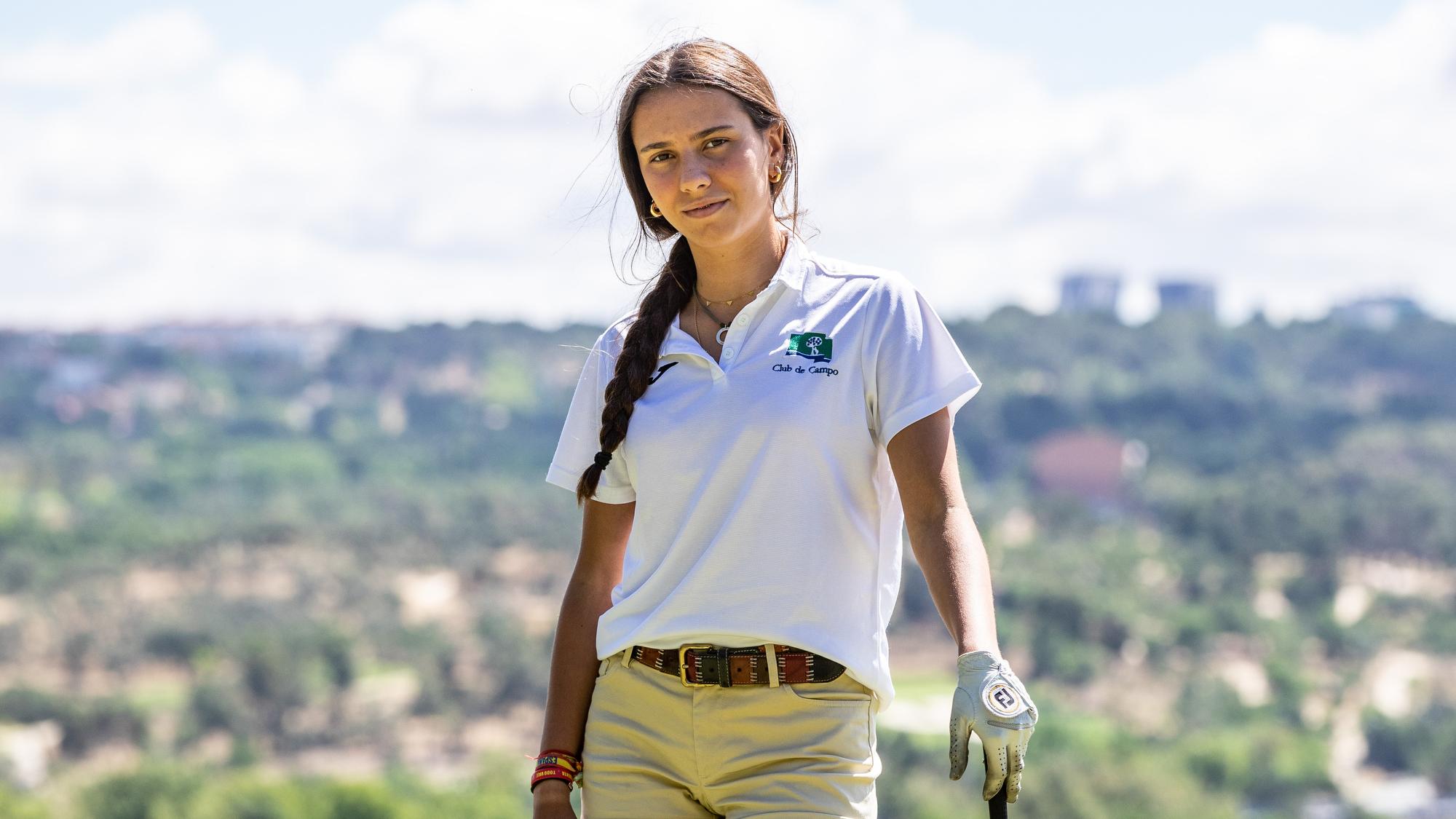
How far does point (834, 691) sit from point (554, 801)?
19.5 inches

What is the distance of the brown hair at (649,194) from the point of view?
248 centimetres

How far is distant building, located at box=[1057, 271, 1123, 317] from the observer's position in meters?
126

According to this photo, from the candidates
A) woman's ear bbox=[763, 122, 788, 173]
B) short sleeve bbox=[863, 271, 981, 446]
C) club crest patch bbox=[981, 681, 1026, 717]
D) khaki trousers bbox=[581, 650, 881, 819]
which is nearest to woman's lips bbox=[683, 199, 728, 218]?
woman's ear bbox=[763, 122, 788, 173]

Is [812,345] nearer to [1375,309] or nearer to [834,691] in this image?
[834,691]

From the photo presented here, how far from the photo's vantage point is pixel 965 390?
7.83 feet

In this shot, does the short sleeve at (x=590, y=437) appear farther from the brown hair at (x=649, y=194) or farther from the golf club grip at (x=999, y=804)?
the golf club grip at (x=999, y=804)

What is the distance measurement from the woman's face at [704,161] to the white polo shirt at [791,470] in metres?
0.11

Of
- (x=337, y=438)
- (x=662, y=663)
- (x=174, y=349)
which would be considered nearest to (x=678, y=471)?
(x=662, y=663)

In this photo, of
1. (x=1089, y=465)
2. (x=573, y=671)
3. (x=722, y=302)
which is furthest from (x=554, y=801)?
(x=1089, y=465)

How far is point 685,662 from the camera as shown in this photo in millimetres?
2430

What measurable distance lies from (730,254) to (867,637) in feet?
1.93

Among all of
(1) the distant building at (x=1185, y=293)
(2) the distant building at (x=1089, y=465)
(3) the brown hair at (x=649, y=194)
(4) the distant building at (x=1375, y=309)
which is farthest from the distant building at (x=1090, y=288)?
(3) the brown hair at (x=649, y=194)

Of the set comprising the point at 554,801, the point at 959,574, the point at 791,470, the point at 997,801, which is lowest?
the point at 554,801

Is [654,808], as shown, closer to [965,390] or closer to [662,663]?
[662,663]
